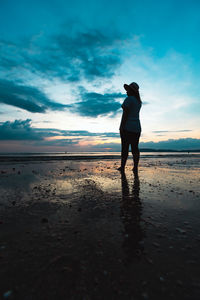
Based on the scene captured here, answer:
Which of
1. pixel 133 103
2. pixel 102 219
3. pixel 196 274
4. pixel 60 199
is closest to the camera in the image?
pixel 196 274

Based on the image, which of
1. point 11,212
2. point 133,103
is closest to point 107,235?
point 11,212

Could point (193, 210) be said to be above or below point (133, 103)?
below

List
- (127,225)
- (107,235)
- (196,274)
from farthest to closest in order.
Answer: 1. (127,225)
2. (107,235)
3. (196,274)

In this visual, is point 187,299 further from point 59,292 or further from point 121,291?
point 59,292

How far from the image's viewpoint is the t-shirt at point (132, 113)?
6.51m

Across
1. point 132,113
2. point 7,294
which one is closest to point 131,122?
point 132,113

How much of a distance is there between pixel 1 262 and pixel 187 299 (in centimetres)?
127

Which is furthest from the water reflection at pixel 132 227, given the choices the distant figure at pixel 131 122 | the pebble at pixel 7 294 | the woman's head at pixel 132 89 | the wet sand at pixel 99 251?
the woman's head at pixel 132 89

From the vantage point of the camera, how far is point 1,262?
4.00 ft

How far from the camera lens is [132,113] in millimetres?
6613

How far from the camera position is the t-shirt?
651 centimetres

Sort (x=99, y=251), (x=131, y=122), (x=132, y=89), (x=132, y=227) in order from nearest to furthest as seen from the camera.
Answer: (x=99, y=251)
(x=132, y=227)
(x=131, y=122)
(x=132, y=89)

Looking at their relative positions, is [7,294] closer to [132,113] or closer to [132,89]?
[132,113]

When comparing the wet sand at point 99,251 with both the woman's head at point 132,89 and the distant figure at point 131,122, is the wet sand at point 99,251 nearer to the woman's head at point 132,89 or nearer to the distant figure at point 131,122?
the distant figure at point 131,122
